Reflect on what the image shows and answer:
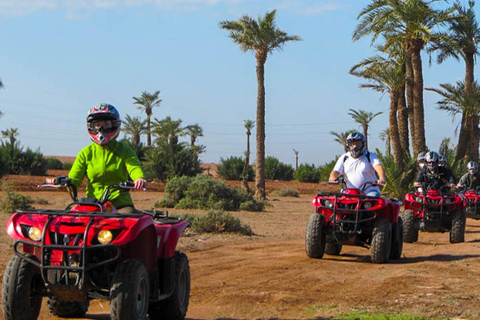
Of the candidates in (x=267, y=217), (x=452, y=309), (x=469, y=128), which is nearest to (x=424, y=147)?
(x=469, y=128)

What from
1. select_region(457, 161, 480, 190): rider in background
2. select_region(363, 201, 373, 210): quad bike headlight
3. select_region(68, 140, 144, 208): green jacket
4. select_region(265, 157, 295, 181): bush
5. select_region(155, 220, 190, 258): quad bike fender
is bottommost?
select_region(155, 220, 190, 258): quad bike fender

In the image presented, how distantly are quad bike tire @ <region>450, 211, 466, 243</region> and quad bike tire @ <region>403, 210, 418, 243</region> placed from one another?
79cm

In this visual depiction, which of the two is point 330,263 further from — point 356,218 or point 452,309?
point 452,309

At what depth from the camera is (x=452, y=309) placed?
758 cm

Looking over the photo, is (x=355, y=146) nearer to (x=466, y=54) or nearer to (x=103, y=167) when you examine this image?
(x=103, y=167)

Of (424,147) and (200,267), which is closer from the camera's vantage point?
(200,267)

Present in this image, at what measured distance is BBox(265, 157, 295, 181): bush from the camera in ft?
237

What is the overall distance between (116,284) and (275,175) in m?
67.2

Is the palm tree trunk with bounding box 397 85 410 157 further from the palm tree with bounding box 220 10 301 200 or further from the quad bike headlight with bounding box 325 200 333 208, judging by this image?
the quad bike headlight with bounding box 325 200 333 208

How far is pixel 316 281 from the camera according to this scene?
956 cm

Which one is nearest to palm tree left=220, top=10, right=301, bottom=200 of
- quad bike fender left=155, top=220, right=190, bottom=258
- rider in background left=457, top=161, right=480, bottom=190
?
rider in background left=457, top=161, right=480, bottom=190

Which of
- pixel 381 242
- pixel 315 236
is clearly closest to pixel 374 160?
pixel 381 242

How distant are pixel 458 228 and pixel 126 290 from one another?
11.4 meters

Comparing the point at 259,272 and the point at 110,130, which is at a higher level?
the point at 110,130
